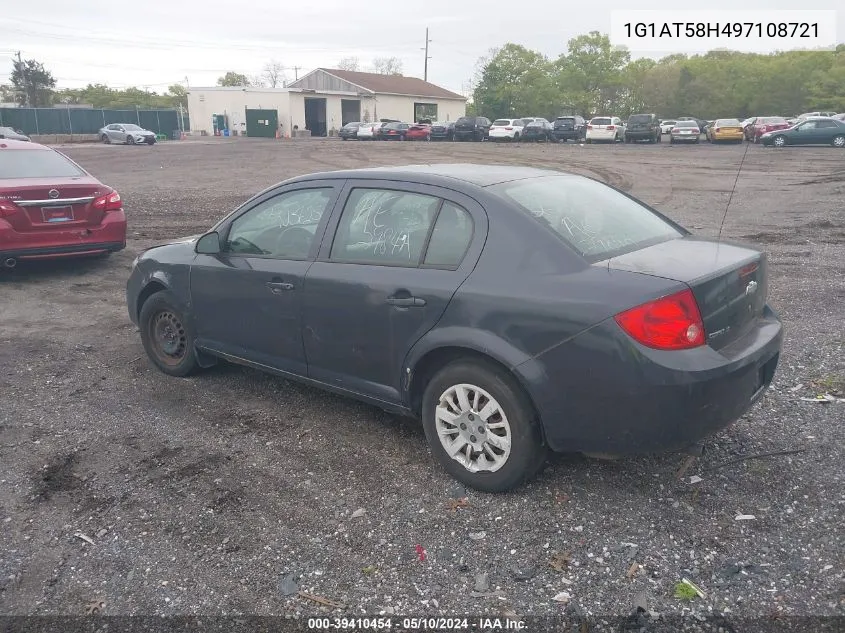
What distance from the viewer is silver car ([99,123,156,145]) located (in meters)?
48.3

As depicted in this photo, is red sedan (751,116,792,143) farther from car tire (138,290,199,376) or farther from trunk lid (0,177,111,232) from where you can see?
car tire (138,290,199,376)

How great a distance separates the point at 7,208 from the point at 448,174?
6151 mm

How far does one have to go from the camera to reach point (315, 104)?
219ft

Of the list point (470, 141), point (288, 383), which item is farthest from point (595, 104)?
point (288, 383)

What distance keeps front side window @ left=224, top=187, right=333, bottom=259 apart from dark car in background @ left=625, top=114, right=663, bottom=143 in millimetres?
41683

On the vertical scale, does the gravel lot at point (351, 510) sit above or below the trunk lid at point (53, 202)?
below

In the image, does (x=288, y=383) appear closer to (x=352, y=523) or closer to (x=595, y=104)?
(x=352, y=523)

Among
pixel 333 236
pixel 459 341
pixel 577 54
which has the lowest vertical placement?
pixel 459 341

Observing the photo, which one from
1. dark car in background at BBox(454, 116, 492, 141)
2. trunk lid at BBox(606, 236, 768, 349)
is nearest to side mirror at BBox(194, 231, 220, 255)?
trunk lid at BBox(606, 236, 768, 349)

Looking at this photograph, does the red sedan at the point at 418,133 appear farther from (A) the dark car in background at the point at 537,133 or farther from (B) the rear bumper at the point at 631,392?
(B) the rear bumper at the point at 631,392

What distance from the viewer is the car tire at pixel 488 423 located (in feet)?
11.9

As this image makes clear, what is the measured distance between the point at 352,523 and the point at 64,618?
130 centimetres

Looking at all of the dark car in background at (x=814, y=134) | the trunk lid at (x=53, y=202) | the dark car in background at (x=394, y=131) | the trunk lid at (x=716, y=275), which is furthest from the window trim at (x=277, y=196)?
the dark car in background at (x=394, y=131)

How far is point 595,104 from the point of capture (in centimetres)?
7950
